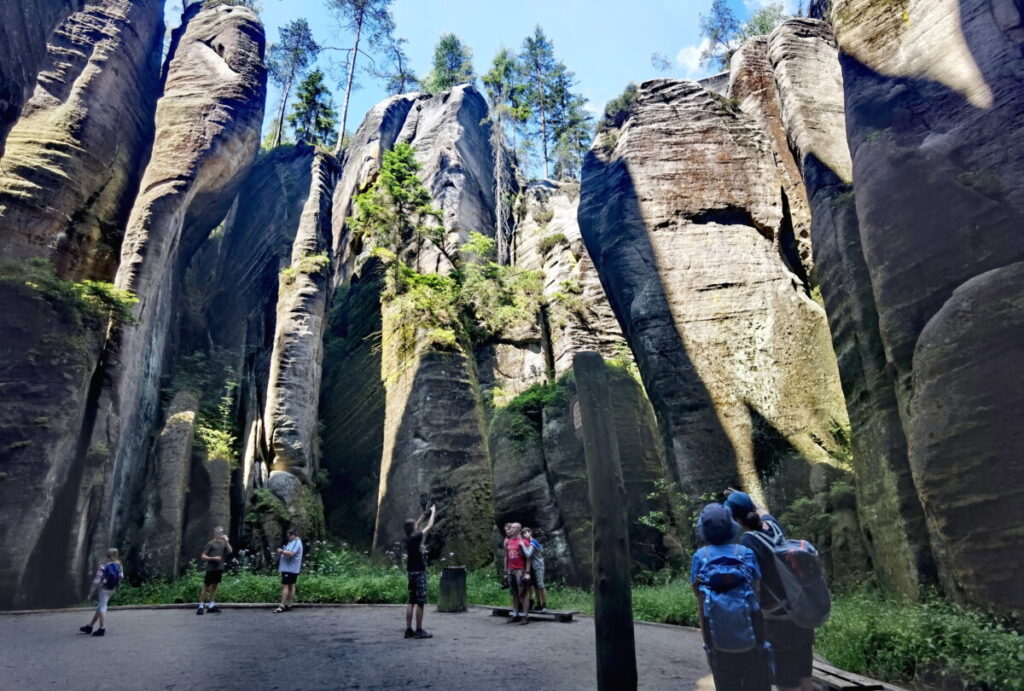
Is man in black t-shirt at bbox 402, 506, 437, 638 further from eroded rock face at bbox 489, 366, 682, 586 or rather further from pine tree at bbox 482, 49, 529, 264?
pine tree at bbox 482, 49, 529, 264

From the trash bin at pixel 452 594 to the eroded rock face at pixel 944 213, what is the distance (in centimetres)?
677

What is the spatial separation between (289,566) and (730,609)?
29.0 feet

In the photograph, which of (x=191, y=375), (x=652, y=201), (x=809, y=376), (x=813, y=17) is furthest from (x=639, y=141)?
(x=191, y=375)

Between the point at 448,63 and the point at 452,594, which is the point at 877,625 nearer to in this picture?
the point at 452,594

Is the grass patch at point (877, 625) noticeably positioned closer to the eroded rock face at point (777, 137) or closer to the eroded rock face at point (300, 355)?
the eroded rock face at point (300, 355)

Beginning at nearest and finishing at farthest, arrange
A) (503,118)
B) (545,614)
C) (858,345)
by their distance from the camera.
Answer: (545,614), (858,345), (503,118)

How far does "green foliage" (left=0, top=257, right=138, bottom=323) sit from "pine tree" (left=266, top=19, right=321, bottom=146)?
2669cm

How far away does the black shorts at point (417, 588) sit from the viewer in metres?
7.57

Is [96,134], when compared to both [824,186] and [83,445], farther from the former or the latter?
[824,186]

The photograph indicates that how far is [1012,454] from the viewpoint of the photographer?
6141 mm

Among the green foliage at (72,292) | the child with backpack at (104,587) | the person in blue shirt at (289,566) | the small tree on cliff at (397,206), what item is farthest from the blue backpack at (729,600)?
the small tree on cliff at (397,206)

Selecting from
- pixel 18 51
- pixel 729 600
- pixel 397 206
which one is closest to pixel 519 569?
pixel 729 600

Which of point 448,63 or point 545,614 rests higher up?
point 448,63

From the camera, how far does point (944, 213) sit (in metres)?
8.16
